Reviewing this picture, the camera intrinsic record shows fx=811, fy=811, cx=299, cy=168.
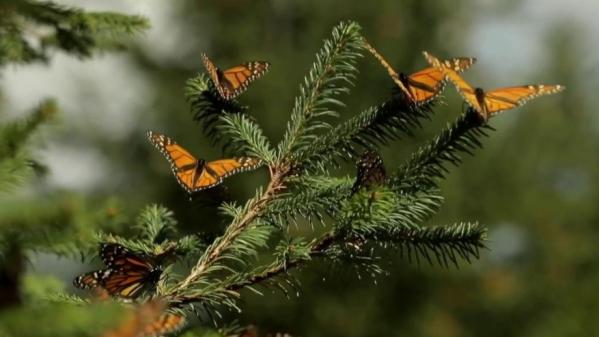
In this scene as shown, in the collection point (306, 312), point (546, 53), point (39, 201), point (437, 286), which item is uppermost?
point (546, 53)

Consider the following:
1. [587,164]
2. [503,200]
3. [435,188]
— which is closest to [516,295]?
[503,200]

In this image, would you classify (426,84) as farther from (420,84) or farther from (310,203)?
(310,203)

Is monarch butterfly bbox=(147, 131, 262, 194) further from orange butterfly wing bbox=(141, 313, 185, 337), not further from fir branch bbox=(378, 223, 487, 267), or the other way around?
orange butterfly wing bbox=(141, 313, 185, 337)

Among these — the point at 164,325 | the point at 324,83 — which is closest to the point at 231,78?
the point at 324,83

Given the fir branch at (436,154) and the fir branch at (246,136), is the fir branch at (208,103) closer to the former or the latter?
the fir branch at (246,136)

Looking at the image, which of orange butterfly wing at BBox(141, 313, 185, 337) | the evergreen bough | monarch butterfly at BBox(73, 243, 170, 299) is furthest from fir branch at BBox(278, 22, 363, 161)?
orange butterfly wing at BBox(141, 313, 185, 337)

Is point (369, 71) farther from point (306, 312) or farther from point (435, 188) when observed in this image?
point (435, 188)
